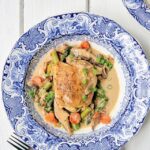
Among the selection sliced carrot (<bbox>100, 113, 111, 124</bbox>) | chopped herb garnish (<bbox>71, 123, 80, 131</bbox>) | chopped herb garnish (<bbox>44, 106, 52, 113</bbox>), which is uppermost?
chopped herb garnish (<bbox>44, 106, 52, 113</bbox>)

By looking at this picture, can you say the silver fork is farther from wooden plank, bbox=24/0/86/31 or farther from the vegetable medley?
wooden plank, bbox=24/0/86/31

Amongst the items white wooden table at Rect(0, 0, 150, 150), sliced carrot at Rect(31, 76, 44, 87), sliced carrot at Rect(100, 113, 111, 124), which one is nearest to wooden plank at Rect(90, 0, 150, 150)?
white wooden table at Rect(0, 0, 150, 150)

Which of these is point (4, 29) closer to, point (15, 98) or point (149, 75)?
point (15, 98)

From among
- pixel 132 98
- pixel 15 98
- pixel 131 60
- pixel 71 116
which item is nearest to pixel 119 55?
pixel 131 60

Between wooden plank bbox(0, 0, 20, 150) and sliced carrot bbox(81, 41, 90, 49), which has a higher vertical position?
wooden plank bbox(0, 0, 20, 150)

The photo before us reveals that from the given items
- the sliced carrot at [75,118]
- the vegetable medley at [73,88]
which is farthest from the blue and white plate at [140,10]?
the sliced carrot at [75,118]

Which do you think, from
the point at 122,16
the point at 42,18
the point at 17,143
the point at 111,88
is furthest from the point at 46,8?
the point at 17,143

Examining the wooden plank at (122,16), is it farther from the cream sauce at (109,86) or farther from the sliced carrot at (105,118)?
the sliced carrot at (105,118)

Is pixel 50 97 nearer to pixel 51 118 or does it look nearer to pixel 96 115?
pixel 51 118
